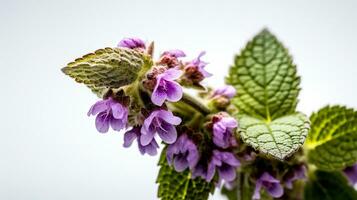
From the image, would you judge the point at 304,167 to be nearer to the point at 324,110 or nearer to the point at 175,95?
the point at 324,110

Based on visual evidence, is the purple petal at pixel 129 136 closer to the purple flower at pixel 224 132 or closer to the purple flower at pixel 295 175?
the purple flower at pixel 224 132

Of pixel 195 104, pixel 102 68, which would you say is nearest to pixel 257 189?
pixel 195 104

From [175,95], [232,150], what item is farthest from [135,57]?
[232,150]

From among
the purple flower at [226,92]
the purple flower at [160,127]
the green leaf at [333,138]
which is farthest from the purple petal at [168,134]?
the green leaf at [333,138]

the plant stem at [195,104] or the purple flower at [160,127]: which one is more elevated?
the plant stem at [195,104]

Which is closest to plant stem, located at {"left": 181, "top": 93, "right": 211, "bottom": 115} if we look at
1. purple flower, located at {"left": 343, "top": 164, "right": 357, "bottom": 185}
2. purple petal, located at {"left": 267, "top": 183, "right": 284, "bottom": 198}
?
purple petal, located at {"left": 267, "top": 183, "right": 284, "bottom": 198}
